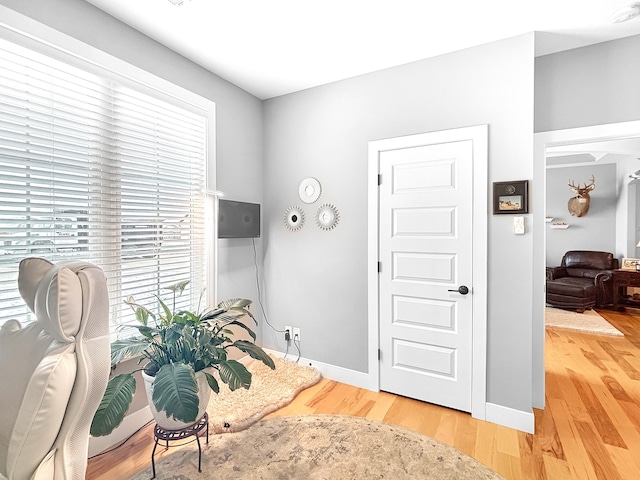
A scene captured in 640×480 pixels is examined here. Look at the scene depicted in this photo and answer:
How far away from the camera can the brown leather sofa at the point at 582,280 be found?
5055 mm

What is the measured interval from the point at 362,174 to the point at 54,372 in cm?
234

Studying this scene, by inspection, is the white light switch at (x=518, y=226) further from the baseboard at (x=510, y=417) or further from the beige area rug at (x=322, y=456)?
the beige area rug at (x=322, y=456)

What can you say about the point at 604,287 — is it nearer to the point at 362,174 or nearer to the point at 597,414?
the point at 597,414

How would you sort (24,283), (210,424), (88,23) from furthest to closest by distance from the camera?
(210,424) → (88,23) → (24,283)

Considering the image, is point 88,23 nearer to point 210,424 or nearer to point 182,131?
point 182,131

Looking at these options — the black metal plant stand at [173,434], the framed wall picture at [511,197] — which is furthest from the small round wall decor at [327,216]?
the black metal plant stand at [173,434]

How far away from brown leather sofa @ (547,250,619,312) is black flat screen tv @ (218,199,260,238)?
5.01m

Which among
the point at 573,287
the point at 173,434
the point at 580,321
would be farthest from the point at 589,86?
the point at 573,287

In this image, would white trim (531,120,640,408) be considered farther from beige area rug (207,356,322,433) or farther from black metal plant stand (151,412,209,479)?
black metal plant stand (151,412,209,479)

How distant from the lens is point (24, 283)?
127 centimetres

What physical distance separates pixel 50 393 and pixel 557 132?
323 cm

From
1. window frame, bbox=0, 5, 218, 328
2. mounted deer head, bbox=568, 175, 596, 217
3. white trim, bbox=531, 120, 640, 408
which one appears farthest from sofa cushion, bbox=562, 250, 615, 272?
window frame, bbox=0, 5, 218, 328

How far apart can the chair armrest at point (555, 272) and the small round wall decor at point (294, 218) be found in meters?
5.12

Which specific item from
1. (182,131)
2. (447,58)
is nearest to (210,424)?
(182,131)
